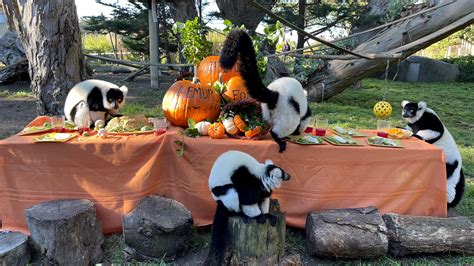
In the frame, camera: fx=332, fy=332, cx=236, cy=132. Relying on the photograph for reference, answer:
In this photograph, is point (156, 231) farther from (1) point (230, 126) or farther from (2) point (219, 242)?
(1) point (230, 126)

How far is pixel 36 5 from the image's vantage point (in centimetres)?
432

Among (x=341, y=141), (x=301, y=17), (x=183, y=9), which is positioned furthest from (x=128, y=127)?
(x=301, y=17)

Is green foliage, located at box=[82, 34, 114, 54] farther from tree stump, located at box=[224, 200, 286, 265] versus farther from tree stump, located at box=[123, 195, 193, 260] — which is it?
tree stump, located at box=[224, 200, 286, 265]

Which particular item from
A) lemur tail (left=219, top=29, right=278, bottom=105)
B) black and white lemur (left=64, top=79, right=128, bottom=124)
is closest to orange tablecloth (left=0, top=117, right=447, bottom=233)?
black and white lemur (left=64, top=79, right=128, bottom=124)

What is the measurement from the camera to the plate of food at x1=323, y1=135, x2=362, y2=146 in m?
3.15

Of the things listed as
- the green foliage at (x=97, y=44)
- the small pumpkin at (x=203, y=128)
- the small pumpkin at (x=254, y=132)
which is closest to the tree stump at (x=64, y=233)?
the small pumpkin at (x=203, y=128)

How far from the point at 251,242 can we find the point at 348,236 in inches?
35.7

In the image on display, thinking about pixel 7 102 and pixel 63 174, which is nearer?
pixel 63 174

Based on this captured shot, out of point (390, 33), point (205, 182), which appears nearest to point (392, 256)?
point (205, 182)

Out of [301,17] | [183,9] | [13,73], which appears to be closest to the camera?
[13,73]

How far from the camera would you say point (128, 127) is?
10.7 ft

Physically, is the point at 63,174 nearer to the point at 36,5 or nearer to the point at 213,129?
the point at 213,129

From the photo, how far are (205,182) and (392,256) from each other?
69.9 inches

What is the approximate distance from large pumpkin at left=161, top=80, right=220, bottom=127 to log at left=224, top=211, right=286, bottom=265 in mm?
1264
